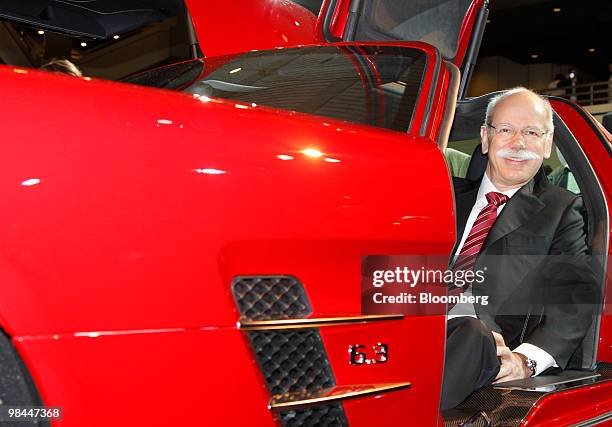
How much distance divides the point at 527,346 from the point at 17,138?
1.60m

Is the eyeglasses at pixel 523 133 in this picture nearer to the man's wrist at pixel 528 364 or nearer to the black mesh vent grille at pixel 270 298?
the man's wrist at pixel 528 364

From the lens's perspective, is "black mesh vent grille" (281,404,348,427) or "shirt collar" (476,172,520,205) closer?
"black mesh vent grille" (281,404,348,427)

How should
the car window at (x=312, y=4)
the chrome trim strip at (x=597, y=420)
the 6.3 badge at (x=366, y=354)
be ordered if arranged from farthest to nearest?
the car window at (x=312, y=4) < the chrome trim strip at (x=597, y=420) < the 6.3 badge at (x=366, y=354)

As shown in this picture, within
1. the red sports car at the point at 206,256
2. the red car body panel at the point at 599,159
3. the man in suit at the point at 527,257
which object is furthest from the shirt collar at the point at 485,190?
the red sports car at the point at 206,256

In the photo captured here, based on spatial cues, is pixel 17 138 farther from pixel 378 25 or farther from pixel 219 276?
pixel 378 25

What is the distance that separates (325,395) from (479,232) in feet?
3.89

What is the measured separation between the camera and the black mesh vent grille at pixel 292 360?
4.00 feet

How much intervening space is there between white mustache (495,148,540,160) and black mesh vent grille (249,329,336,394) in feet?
4.30

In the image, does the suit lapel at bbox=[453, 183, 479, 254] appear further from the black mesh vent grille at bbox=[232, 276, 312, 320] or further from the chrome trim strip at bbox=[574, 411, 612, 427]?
the black mesh vent grille at bbox=[232, 276, 312, 320]

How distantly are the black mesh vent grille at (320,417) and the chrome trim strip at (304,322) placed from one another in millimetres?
150

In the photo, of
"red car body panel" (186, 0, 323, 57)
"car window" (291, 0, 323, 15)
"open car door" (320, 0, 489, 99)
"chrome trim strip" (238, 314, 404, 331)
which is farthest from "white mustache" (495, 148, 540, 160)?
"chrome trim strip" (238, 314, 404, 331)

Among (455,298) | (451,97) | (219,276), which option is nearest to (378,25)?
(451,97)

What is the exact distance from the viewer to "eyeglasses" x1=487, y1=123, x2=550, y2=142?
2369 millimetres

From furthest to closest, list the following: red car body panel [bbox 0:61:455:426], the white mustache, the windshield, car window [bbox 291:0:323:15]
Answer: car window [bbox 291:0:323:15] → the white mustache → the windshield → red car body panel [bbox 0:61:455:426]
